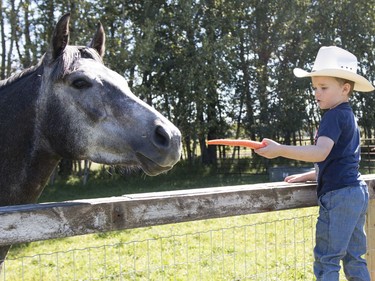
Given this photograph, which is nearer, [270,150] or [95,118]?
[270,150]

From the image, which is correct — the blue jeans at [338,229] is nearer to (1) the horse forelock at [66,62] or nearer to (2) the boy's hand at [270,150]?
(2) the boy's hand at [270,150]

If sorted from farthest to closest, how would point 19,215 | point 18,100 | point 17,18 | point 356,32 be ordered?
1. point 356,32
2. point 17,18
3. point 18,100
4. point 19,215


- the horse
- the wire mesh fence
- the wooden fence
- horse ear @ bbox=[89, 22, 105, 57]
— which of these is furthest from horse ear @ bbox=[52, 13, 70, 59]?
the wire mesh fence

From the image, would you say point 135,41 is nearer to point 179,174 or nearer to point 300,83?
point 179,174

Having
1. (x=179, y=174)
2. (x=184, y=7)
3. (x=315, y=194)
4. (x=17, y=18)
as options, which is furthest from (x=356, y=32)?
(x=315, y=194)

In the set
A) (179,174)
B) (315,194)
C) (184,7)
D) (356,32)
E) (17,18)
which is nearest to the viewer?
(315,194)

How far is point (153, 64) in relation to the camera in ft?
63.1

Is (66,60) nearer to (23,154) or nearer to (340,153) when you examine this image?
(23,154)

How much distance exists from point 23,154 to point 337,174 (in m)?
1.75

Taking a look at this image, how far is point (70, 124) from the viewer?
7.62ft

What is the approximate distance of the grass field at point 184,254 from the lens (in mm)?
4867

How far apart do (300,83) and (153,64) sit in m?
7.64

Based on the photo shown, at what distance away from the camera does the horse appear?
218 centimetres

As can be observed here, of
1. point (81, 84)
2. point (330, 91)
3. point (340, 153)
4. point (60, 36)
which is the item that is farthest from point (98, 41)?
point (340, 153)
